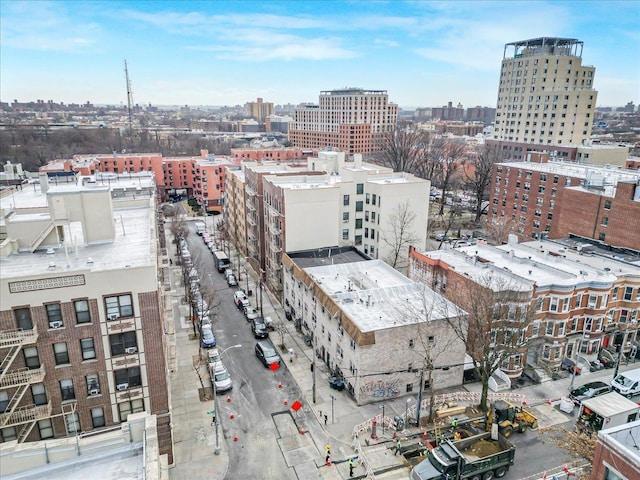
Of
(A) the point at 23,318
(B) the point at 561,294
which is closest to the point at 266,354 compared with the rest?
(A) the point at 23,318

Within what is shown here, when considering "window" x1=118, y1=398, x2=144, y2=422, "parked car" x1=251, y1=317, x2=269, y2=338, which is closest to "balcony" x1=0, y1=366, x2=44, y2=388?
"window" x1=118, y1=398, x2=144, y2=422

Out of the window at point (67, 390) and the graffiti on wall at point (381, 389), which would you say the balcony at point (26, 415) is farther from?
the graffiti on wall at point (381, 389)

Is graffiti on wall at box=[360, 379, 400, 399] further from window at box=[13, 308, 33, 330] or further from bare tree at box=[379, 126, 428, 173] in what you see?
bare tree at box=[379, 126, 428, 173]

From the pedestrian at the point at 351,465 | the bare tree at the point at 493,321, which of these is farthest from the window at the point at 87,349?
the bare tree at the point at 493,321

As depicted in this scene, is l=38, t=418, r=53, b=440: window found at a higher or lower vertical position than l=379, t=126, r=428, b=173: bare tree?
lower

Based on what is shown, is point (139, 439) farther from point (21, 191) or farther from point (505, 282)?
point (21, 191)
